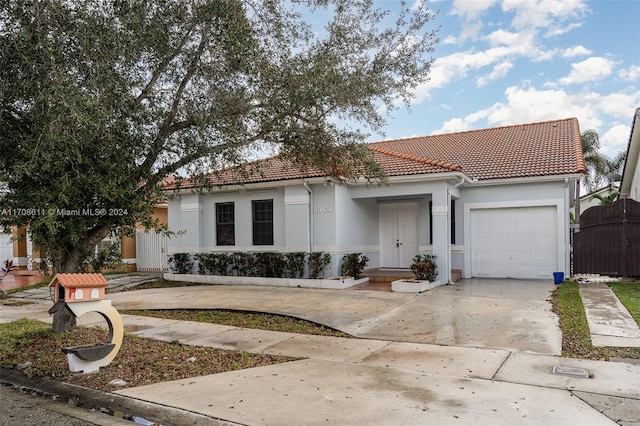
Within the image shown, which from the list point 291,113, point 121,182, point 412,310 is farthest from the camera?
point 412,310

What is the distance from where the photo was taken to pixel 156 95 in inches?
309

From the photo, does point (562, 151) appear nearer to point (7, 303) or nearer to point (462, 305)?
point (462, 305)

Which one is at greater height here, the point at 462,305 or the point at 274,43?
the point at 274,43

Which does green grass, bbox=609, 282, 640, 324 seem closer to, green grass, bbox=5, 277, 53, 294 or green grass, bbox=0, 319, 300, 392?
green grass, bbox=0, 319, 300, 392

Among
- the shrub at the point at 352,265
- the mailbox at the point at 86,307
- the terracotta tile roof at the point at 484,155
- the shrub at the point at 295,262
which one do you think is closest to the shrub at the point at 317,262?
the shrub at the point at 295,262

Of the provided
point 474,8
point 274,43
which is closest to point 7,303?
point 274,43

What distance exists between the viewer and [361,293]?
40.3 ft

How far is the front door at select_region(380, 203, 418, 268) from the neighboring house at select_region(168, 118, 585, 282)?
0.12ft

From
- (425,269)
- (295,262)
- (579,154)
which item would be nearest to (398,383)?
(425,269)

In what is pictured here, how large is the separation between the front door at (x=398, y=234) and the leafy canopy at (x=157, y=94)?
6.84 meters

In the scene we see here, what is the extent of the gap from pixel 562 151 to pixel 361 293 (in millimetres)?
8647

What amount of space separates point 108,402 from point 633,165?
23373 millimetres

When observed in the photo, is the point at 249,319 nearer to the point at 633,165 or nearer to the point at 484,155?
the point at 484,155

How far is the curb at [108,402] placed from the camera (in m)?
4.41
